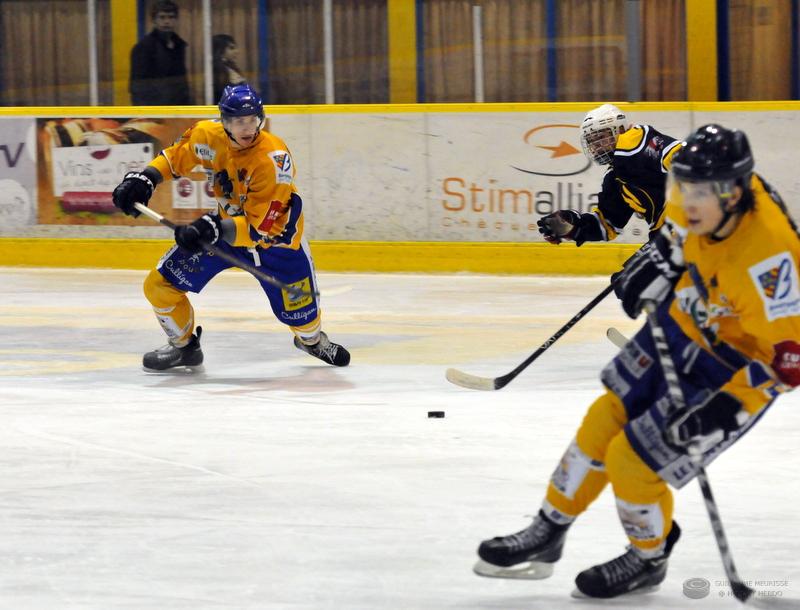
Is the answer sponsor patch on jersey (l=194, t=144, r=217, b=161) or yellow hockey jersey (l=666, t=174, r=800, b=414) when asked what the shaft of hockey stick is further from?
sponsor patch on jersey (l=194, t=144, r=217, b=161)

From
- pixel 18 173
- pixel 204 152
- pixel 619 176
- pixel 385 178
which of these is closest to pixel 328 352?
pixel 204 152

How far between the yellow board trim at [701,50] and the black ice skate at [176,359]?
4.46m

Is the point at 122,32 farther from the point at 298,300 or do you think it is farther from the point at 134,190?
the point at 298,300

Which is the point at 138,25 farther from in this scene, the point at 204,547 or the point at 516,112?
the point at 204,547

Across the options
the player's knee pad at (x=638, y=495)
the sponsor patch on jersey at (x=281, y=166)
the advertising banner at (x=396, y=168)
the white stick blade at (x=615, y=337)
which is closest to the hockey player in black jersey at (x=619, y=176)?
the white stick blade at (x=615, y=337)

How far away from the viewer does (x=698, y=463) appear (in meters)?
2.94

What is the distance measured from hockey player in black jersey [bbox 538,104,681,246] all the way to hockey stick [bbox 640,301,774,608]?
2.28 metres

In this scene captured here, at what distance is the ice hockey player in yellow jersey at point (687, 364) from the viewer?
280cm

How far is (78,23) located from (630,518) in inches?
326

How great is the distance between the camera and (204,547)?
3.56 meters

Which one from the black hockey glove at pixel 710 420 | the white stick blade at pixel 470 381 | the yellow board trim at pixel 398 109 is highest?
the yellow board trim at pixel 398 109

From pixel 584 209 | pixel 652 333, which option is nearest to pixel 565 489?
pixel 652 333

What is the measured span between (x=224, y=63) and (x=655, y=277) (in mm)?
7335

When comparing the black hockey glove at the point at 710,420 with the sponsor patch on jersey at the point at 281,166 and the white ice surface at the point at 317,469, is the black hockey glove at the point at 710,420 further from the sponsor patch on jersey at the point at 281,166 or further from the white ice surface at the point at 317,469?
the sponsor patch on jersey at the point at 281,166
